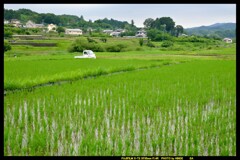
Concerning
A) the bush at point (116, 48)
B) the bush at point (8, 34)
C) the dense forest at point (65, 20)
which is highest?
the dense forest at point (65, 20)

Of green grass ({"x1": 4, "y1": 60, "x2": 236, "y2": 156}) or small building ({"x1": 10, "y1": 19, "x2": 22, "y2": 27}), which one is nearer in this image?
green grass ({"x1": 4, "y1": 60, "x2": 236, "y2": 156})

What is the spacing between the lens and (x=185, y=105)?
520 centimetres

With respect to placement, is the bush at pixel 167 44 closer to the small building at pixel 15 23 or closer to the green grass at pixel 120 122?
the small building at pixel 15 23

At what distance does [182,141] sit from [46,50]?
38.4 feet

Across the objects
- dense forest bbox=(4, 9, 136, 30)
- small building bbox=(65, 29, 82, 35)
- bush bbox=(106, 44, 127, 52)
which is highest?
dense forest bbox=(4, 9, 136, 30)

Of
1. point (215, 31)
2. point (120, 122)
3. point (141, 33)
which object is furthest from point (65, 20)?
point (215, 31)

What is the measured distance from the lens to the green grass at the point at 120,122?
3.07 metres

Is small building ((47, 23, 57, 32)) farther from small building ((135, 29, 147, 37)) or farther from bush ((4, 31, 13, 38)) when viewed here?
small building ((135, 29, 147, 37))

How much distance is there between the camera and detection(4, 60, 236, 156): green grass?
307 cm

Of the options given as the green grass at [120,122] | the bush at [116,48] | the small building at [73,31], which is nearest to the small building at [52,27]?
the small building at [73,31]

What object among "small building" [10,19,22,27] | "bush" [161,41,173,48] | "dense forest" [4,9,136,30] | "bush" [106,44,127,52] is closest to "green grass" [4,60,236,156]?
"dense forest" [4,9,136,30]

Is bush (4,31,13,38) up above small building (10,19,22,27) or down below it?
below

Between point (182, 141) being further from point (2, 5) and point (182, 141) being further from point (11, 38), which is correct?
point (11, 38)

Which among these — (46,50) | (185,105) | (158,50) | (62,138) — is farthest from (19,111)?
(158,50)
